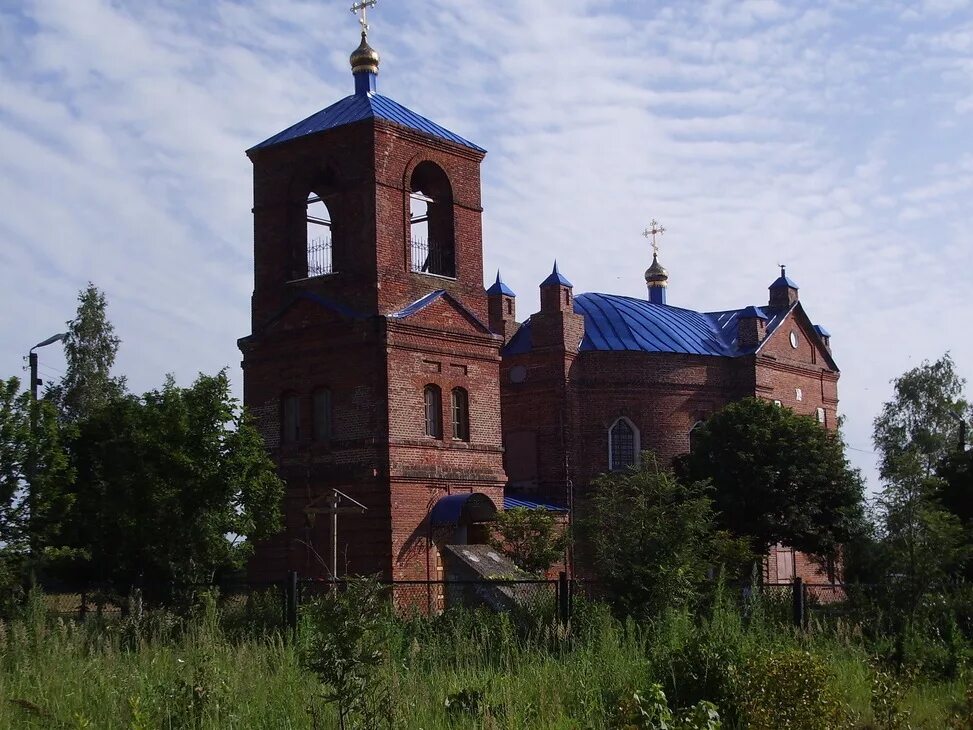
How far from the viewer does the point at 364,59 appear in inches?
1156

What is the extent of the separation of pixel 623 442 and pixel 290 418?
10.6 m

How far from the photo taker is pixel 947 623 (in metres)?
15.7

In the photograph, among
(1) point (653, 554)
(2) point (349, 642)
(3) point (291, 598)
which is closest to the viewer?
(2) point (349, 642)

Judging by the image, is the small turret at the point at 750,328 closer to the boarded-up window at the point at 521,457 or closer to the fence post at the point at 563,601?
the boarded-up window at the point at 521,457

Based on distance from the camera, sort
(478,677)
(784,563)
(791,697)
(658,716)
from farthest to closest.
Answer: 1. (784,563)
2. (478,677)
3. (791,697)
4. (658,716)

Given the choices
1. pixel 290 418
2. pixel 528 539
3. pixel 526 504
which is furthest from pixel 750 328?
pixel 290 418

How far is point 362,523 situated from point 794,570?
637 inches

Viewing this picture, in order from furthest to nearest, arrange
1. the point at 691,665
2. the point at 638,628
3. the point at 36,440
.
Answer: the point at 36,440 < the point at 638,628 < the point at 691,665

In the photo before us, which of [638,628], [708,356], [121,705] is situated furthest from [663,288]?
[121,705]

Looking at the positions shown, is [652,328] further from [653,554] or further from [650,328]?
[653,554]

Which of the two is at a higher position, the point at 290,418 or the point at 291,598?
the point at 290,418

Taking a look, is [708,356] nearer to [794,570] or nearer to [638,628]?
[794,570]

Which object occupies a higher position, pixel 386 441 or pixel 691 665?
pixel 386 441

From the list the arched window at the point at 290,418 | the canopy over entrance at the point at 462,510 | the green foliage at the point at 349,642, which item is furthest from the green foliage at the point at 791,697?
the arched window at the point at 290,418
